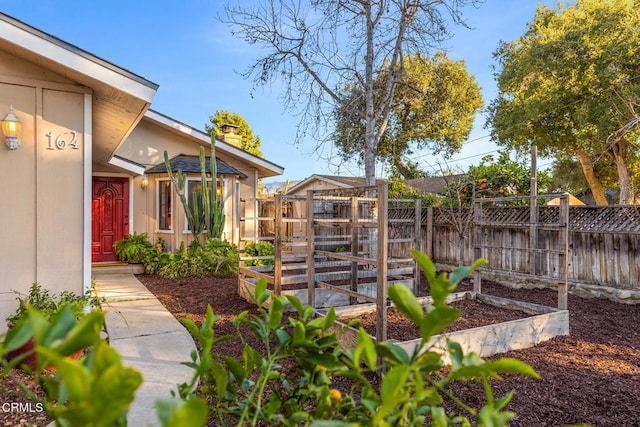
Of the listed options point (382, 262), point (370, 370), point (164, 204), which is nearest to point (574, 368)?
point (382, 262)

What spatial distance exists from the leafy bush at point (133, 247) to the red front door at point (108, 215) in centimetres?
25

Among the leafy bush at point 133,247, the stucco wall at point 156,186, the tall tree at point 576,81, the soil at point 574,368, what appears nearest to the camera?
the soil at point 574,368

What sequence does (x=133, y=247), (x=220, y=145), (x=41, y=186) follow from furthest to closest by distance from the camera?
1. (x=220, y=145)
2. (x=133, y=247)
3. (x=41, y=186)

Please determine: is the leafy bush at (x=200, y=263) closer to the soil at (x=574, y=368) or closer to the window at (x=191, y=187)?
the window at (x=191, y=187)

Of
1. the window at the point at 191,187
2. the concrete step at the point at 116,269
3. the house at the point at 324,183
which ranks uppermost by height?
the house at the point at 324,183

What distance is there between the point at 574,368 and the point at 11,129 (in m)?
6.05

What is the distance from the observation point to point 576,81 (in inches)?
499

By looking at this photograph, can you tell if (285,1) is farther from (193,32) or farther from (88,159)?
(88,159)

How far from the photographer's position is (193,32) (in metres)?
11.2

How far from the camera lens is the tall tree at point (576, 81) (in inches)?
455

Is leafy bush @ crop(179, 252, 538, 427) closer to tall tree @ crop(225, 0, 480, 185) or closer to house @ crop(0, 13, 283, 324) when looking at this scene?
house @ crop(0, 13, 283, 324)

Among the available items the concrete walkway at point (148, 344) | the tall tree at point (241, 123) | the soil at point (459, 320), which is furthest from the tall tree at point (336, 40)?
the tall tree at point (241, 123)

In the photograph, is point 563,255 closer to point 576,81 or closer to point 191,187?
point 191,187

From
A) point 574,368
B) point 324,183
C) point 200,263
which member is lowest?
point 574,368
